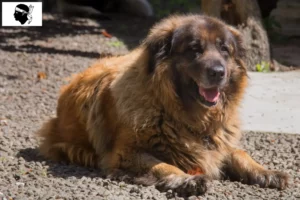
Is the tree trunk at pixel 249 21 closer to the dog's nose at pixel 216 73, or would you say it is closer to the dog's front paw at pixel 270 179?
the dog's front paw at pixel 270 179

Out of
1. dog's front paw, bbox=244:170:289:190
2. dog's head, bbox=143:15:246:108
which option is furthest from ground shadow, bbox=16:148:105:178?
dog's front paw, bbox=244:170:289:190

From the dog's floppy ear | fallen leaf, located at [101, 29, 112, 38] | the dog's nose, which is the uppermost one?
the dog's floppy ear

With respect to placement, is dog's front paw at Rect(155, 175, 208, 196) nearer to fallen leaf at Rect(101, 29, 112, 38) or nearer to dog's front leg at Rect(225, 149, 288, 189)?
dog's front leg at Rect(225, 149, 288, 189)

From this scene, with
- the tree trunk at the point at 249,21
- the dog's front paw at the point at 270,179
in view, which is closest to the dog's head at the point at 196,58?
the dog's front paw at the point at 270,179

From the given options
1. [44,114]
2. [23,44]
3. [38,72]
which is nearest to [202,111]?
[44,114]

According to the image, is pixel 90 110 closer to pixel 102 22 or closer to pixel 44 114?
pixel 44 114

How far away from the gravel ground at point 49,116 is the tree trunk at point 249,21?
1988mm

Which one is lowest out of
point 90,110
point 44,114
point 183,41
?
point 44,114

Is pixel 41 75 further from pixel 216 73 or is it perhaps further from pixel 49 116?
pixel 216 73

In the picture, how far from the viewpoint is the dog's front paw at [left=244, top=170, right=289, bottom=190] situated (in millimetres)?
5738

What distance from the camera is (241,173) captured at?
5988mm

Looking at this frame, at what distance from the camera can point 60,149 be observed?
647cm

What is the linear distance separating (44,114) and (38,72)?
2.17 m

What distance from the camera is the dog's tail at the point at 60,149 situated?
623 cm
